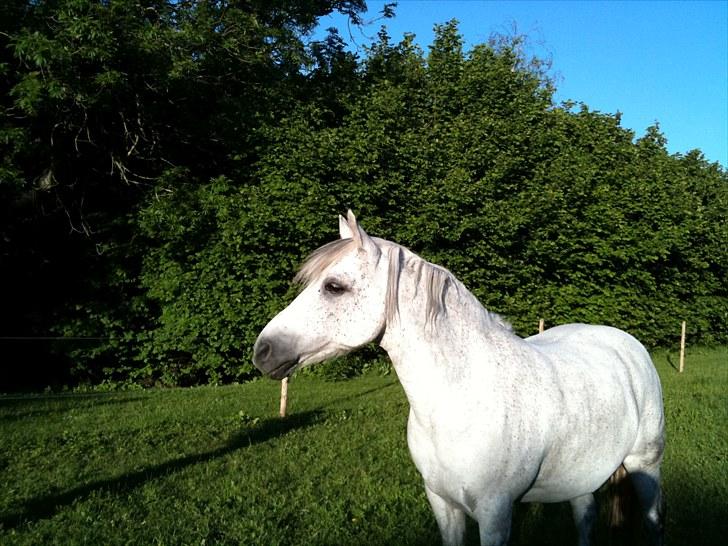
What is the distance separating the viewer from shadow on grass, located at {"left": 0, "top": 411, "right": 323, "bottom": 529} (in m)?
4.21

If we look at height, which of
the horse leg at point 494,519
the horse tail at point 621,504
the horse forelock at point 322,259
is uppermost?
the horse forelock at point 322,259

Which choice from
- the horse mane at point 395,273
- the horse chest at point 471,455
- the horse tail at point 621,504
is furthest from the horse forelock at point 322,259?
the horse tail at point 621,504

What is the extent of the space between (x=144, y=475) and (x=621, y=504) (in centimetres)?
395

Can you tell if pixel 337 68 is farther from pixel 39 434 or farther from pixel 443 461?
pixel 443 461

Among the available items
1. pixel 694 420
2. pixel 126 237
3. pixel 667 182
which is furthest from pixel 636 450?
pixel 667 182

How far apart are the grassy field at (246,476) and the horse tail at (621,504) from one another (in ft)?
1.05

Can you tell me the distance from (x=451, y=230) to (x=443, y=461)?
9407mm

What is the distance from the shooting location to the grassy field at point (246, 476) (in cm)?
396

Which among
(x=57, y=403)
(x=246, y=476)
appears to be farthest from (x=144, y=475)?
(x=57, y=403)

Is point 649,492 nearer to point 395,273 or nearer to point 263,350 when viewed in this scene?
point 395,273

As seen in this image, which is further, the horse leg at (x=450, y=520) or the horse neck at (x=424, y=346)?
the horse leg at (x=450, y=520)

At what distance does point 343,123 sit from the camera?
12.6 meters

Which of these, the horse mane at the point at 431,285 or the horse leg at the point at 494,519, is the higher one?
the horse mane at the point at 431,285

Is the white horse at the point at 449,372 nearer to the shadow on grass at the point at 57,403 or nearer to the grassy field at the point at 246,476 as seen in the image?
the grassy field at the point at 246,476
